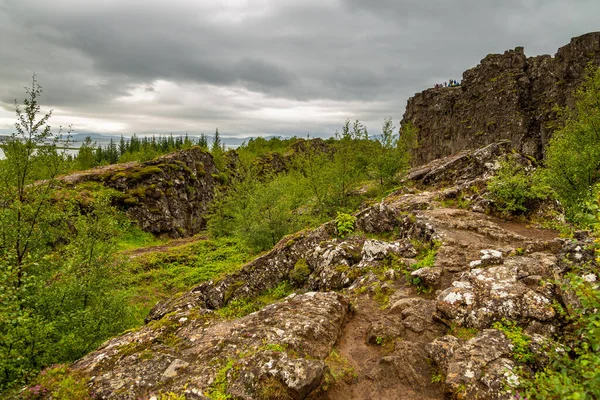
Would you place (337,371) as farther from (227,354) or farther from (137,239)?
(137,239)

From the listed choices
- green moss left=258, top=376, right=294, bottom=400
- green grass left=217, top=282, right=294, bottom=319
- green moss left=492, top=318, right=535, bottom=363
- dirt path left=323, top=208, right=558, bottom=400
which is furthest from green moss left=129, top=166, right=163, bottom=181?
green moss left=492, top=318, right=535, bottom=363

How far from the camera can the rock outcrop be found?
4809cm

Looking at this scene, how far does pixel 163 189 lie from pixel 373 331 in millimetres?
51656

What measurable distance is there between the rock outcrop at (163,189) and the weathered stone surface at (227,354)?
119ft

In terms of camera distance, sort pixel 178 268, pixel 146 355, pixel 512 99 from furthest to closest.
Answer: pixel 512 99
pixel 178 268
pixel 146 355

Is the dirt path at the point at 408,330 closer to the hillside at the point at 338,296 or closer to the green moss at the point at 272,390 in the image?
the hillside at the point at 338,296

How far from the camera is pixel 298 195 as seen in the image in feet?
124

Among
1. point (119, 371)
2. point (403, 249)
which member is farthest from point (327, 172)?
point (119, 371)

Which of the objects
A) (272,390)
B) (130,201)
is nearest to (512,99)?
(272,390)

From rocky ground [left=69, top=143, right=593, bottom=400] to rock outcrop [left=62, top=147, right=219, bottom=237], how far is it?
117 ft

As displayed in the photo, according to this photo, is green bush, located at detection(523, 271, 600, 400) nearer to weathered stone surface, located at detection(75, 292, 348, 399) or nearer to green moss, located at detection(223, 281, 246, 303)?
weathered stone surface, located at detection(75, 292, 348, 399)

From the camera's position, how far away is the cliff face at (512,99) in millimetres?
56125

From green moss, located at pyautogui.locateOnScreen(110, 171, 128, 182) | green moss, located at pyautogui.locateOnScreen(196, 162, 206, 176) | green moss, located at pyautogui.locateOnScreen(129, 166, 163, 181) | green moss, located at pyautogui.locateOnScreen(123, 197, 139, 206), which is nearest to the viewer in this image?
green moss, located at pyautogui.locateOnScreen(123, 197, 139, 206)

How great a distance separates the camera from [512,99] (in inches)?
2638
